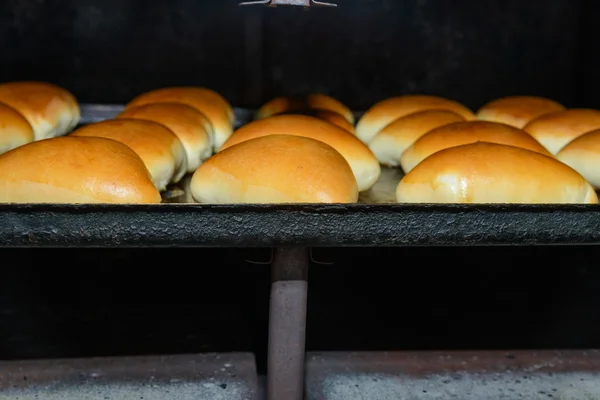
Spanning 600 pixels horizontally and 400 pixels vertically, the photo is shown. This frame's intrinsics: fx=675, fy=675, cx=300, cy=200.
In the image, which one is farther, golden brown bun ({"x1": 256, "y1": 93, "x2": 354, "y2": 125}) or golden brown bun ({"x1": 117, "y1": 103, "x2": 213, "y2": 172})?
golden brown bun ({"x1": 256, "y1": 93, "x2": 354, "y2": 125})

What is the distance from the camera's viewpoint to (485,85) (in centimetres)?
245

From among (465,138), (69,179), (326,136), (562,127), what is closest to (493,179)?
(465,138)

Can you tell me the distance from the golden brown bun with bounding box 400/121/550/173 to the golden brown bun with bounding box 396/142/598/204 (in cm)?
22

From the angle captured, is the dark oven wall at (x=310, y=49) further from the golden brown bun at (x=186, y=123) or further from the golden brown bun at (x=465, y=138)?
the golden brown bun at (x=465, y=138)

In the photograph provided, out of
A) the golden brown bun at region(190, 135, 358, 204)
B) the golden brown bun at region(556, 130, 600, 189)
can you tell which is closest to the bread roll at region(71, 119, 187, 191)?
the golden brown bun at region(190, 135, 358, 204)

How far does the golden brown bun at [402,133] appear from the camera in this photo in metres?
1.83

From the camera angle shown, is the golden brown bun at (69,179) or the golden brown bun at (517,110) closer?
the golden brown bun at (69,179)

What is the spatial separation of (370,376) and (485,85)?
140 centimetres

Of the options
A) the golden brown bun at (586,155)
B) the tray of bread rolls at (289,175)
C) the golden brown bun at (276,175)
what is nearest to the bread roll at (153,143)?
the tray of bread rolls at (289,175)

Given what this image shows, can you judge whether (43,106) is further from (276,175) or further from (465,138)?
(465,138)

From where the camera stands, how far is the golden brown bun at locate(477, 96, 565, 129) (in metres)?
2.06

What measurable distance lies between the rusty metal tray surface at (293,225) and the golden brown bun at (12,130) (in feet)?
2.38

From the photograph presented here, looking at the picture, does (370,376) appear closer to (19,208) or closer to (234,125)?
(19,208)

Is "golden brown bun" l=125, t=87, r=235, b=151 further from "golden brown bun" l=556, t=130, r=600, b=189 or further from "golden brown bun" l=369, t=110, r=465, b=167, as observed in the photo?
"golden brown bun" l=556, t=130, r=600, b=189
